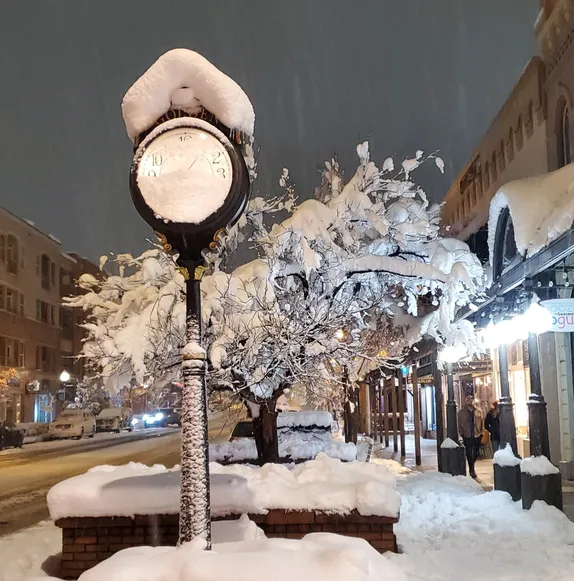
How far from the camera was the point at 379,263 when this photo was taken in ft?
36.2

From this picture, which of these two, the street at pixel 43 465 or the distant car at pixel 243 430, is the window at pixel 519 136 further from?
the distant car at pixel 243 430

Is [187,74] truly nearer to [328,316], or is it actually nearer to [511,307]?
[328,316]

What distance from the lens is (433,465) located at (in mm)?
19594

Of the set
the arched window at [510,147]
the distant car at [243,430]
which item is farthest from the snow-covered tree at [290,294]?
the distant car at [243,430]

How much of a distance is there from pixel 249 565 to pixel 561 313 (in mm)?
8182

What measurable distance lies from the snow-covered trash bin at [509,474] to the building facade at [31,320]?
114ft

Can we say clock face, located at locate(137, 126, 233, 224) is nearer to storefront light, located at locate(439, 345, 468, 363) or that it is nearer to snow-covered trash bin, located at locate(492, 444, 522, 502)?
snow-covered trash bin, located at locate(492, 444, 522, 502)

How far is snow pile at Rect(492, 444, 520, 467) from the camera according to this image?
11.9 metres

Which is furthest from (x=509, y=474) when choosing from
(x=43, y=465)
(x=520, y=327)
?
(x=43, y=465)

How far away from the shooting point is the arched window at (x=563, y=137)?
15375 millimetres

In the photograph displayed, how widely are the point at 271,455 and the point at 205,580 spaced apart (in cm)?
798

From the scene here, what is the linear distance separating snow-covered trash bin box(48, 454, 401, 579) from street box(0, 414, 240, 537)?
450 centimetres

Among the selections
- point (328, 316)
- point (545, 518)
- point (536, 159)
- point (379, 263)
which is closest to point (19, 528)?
point (328, 316)

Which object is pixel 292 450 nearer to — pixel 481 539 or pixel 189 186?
pixel 481 539
